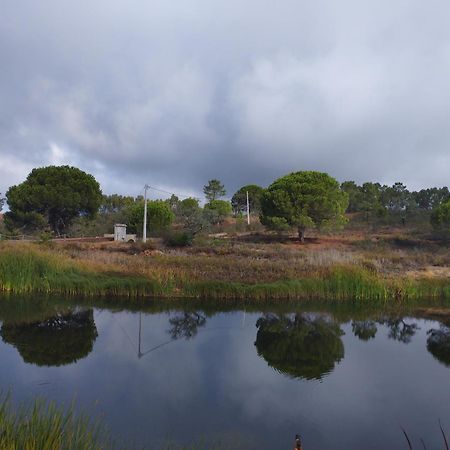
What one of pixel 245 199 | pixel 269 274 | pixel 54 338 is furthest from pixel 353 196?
pixel 54 338

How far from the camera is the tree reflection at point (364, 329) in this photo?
1241 centimetres

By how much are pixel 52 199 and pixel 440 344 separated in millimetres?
35134

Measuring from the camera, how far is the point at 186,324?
42.9ft

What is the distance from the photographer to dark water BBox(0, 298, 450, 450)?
669 centimetres

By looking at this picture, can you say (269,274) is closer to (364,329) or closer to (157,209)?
(364,329)

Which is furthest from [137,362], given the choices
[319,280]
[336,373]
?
[319,280]

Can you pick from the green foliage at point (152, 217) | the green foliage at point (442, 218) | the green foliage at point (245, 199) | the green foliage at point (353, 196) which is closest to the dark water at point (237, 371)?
the green foliage at point (152, 217)

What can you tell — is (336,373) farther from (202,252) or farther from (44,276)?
(202,252)

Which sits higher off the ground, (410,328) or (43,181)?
(43,181)

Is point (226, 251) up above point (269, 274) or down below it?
above

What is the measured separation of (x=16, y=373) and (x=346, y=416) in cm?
594

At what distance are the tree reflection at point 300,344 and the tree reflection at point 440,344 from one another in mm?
2227

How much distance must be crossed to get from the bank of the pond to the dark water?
1390 mm

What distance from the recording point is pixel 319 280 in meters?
17.0
